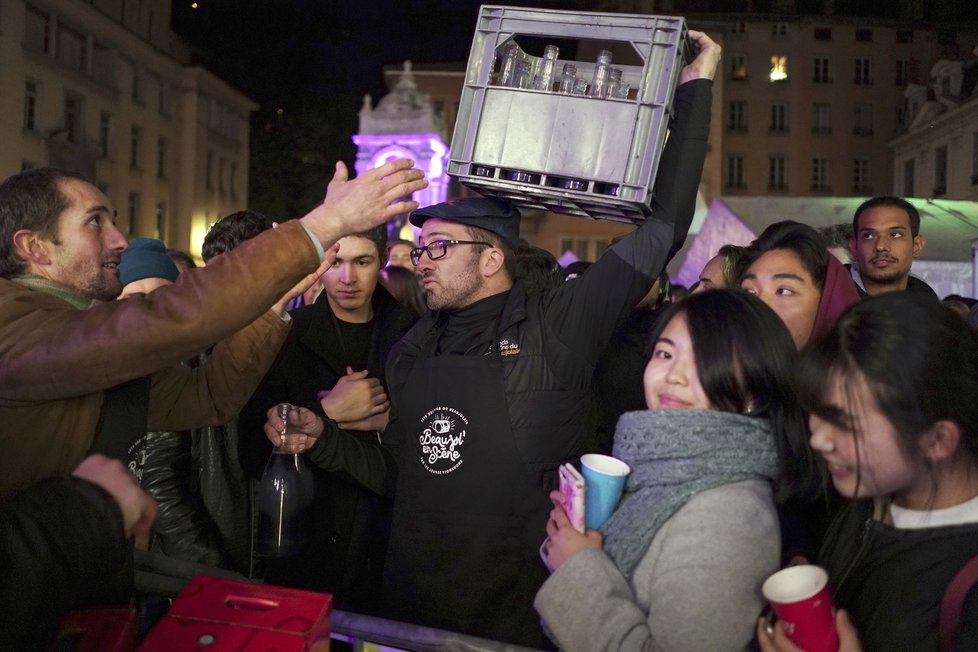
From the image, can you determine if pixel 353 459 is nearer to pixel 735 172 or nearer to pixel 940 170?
pixel 940 170

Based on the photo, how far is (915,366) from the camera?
1.96 meters

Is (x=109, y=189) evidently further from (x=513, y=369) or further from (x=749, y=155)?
(x=513, y=369)

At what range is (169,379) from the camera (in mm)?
3238

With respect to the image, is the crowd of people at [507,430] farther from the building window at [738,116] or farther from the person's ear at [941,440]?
the building window at [738,116]

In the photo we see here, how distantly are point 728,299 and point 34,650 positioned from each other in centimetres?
186

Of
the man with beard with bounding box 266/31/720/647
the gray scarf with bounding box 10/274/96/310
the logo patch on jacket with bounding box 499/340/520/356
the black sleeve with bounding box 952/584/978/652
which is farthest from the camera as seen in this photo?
the logo patch on jacket with bounding box 499/340/520/356

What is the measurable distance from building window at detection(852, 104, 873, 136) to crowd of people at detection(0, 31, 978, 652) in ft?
170

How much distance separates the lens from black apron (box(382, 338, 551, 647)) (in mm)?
3156

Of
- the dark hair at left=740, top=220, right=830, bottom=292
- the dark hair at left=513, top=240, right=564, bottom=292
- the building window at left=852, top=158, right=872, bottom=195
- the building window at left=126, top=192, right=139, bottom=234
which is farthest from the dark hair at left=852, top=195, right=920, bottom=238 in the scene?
the building window at left=852, top=158, right=872, bottom=195

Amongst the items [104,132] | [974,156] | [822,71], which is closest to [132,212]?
[104,132]

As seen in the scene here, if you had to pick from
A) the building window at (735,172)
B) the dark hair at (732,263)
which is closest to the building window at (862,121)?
the building window at (735,172)

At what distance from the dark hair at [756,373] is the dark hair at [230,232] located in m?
2.84

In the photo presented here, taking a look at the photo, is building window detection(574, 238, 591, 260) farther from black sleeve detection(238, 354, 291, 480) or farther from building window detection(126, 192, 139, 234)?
black sleeve detection(238, 354, 291, 480)

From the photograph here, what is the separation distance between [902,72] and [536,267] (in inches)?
2116
